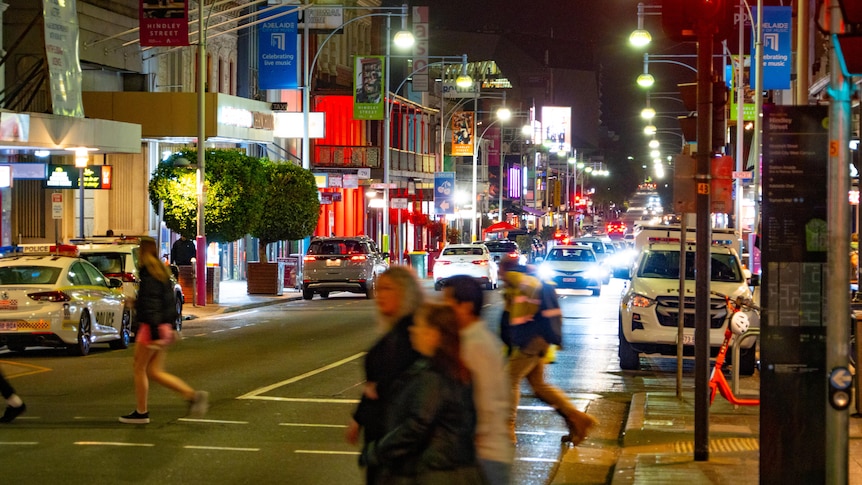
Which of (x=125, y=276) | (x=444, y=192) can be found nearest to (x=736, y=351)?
(x=125, y=276)

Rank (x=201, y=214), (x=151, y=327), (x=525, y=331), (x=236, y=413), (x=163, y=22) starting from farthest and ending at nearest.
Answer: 1. (x=201, y=214)
2. (x=163, y=22)
3. (x=236, y=413)
4. (x=151, y=327)
5. (x=525, y=331)

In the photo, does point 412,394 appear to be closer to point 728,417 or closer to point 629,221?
point 728,417

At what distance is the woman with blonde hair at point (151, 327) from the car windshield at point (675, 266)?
930 centimetres

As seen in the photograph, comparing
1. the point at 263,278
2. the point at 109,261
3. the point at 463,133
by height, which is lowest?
the point at 263,278

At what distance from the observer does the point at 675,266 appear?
67.6 feet

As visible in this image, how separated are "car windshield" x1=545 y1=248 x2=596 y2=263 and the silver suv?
7128 millimetres

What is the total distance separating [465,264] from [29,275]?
22581 mm

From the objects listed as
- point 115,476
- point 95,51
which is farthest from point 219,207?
point 115,476

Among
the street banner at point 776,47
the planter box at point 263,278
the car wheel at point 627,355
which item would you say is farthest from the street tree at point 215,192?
the car wheel at point 627,355

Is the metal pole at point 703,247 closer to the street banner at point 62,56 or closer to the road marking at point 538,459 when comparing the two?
the road marking at point 538,459

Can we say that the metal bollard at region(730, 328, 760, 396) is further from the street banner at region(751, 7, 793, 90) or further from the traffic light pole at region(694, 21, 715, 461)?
the street banner at region(751, 7, 793, 90)

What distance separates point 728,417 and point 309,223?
93.5ft

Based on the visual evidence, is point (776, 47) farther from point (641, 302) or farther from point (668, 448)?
point (668, 448)

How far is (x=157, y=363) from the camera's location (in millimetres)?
13000
